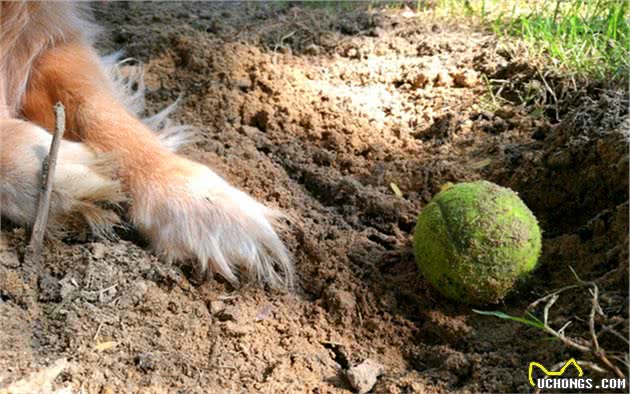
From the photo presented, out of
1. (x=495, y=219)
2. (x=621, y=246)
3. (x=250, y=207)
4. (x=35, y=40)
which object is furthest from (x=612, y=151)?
(x=35, y=40)

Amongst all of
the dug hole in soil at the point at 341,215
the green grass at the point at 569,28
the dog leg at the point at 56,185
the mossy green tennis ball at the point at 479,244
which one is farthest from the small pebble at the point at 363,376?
the green grass at the point at 569,28

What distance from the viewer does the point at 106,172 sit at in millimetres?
2385

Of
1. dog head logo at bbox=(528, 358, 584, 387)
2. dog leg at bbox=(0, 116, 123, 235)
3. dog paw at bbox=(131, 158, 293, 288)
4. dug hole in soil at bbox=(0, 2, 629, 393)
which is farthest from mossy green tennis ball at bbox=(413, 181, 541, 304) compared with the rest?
dog leg at bbox=(0, 116, 123, 235)

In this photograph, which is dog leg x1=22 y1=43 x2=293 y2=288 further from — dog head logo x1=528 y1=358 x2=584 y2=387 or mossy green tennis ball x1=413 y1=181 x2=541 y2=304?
dog head logo x1=528 y1=358 x2=584 y2=387

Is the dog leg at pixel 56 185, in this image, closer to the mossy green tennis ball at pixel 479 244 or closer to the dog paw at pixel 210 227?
the dog paw at pixel 210 227

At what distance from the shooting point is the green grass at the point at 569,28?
9.36 ft

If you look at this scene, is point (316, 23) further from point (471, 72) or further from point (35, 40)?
point (35, 40)

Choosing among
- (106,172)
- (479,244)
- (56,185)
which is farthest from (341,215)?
(56,185)

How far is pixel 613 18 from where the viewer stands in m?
3.05

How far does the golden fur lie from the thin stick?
8cm

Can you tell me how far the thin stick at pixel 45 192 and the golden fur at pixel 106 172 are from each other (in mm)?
83

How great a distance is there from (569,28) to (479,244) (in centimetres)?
145

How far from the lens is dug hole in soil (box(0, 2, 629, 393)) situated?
1.94 metres

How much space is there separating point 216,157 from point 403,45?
107 centimetres
